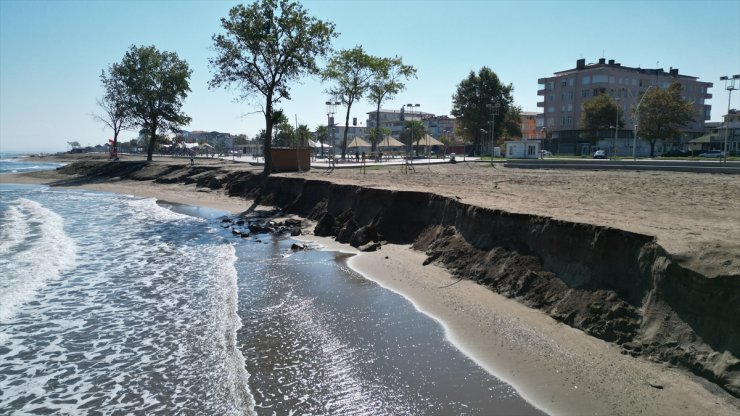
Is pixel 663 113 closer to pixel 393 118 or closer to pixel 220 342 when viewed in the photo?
pixel 220 342

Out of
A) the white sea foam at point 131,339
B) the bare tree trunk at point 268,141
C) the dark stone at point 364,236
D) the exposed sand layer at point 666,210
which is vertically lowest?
the white sea foam at point 131,339

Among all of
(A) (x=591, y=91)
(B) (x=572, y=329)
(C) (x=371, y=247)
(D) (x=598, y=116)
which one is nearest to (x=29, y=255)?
(C) (x=371, y=247)

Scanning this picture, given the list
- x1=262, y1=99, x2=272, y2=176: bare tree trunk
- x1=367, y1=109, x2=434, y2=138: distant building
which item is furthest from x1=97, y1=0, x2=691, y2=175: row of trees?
x1=367, y1=109, x2=434, y2=138: distant building

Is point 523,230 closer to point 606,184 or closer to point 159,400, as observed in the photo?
point 159,400

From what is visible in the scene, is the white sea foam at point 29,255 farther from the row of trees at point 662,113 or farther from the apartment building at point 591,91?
the apartment building at point 591,91

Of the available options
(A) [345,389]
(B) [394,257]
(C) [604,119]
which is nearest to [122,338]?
(A) [345,389]

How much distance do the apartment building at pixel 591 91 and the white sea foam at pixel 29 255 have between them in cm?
8081

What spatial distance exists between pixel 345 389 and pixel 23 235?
1862cm

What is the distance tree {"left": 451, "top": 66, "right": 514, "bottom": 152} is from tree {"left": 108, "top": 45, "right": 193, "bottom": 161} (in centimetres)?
4375

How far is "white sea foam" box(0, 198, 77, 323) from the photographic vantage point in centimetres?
1154

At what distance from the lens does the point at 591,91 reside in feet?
318

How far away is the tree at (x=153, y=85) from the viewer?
5672cm

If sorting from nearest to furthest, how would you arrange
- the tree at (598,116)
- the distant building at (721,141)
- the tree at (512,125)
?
the distant building at (721,141), the tree at (598,116), the tree at (512,125)

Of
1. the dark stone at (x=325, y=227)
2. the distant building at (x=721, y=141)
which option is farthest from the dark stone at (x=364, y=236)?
the distant building at (x=721, y=141)
